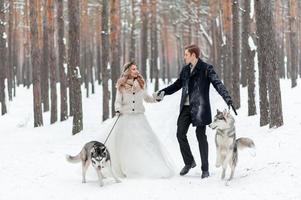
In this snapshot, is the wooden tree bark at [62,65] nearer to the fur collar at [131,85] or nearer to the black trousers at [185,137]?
the fur collar at [131,85]

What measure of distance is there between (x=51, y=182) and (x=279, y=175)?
390cm

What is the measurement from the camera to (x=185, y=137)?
7758mm

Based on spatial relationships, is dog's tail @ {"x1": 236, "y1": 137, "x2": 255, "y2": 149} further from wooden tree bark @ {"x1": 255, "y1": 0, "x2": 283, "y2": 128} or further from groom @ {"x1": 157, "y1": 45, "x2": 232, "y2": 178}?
wooden tree bark @ {"x1": 255, "y1": 0, "x2": 283, "y2": 128}

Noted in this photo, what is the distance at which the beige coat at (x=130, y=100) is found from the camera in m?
8.06

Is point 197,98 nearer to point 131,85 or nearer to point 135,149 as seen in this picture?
point 131,85

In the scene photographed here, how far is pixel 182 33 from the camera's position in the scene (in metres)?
43.3

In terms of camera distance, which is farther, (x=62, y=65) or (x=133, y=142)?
(x=62, y=65)

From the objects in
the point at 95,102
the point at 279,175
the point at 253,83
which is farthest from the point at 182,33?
the point at 279,175

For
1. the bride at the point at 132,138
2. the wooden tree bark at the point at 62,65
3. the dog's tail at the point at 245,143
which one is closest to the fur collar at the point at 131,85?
the bride at the point at 132,138

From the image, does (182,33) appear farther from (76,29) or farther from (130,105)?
(130,105)

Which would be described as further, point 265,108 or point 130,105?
point 265,108

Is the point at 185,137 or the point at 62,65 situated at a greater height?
the point at 62,65

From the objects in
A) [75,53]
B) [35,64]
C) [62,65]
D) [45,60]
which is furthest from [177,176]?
[45,60]

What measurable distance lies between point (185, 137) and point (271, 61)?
12.0 feet
